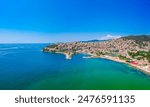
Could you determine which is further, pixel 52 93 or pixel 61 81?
pixel 61 81

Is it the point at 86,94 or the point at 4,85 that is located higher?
the point at 86,94

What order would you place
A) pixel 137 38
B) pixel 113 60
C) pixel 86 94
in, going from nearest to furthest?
1. pixel 86 94
2. pixel 113 60
3. pixel 137 38

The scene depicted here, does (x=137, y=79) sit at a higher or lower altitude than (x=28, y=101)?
lower

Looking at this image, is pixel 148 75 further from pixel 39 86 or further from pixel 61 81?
pixel 39 86

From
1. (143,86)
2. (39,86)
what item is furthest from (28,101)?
(143,86)

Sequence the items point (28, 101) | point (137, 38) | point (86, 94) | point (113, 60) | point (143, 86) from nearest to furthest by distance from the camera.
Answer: point (28, 101), point (86, 94), point (143, 86), point (113, 60), point (137, 38)

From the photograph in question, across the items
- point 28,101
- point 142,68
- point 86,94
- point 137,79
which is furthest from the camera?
point 142,68

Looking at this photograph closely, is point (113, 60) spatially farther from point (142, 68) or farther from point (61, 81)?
point (61, 81)

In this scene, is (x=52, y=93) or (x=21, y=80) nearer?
Answer: (x=52, y=93)

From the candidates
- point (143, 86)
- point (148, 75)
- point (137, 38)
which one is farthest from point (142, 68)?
point (137, 38)
